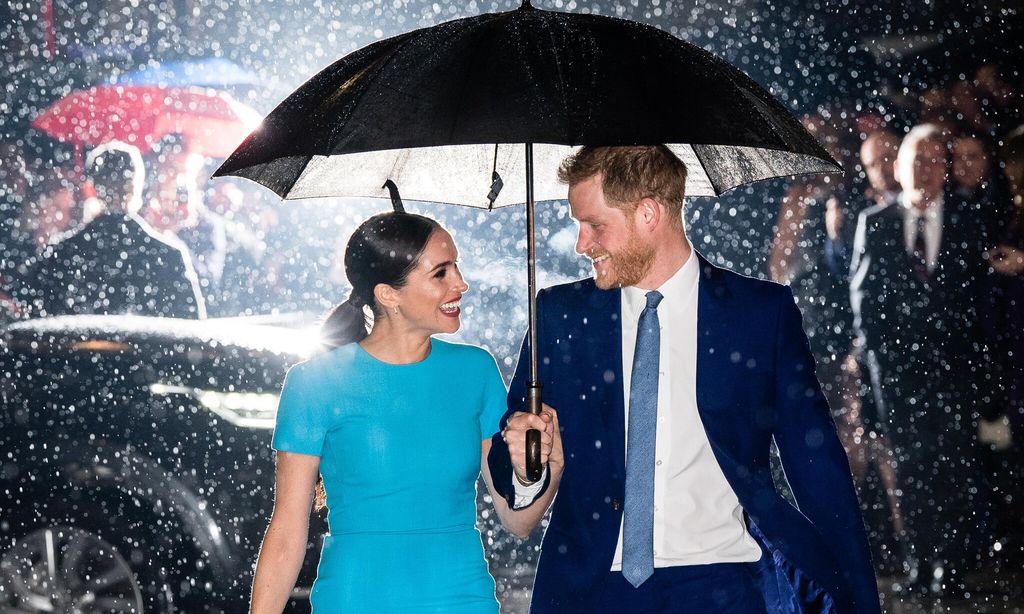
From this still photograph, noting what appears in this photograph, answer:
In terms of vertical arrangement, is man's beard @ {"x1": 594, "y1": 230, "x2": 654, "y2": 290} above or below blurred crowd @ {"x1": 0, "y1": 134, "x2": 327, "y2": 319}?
below

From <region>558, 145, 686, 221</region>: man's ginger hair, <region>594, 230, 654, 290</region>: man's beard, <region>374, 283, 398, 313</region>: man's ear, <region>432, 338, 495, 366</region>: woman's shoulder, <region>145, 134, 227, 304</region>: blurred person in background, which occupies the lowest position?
<region>432, 338, 495, 366</region>: woman's shoulder

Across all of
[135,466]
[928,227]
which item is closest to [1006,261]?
[928,227]

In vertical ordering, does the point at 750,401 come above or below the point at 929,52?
below

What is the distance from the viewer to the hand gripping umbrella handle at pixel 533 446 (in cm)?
265

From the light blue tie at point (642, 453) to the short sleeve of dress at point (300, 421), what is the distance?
794 mm

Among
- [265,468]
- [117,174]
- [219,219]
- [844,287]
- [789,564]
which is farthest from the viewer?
[117,174]

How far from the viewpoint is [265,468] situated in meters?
5.49

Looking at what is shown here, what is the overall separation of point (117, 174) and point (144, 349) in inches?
345

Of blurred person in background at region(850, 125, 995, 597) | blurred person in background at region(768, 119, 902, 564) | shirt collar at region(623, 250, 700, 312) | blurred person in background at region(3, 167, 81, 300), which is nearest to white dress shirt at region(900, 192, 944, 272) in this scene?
blurred person in background at region(850, 125, 995, 597)

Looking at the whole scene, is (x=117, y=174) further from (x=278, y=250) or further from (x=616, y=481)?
(x=616, y=481)

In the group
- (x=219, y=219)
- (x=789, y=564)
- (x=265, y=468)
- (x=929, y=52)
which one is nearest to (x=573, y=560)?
(x=789, y=564)

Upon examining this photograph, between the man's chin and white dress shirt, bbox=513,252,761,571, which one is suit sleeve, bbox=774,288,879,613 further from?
the man's chin

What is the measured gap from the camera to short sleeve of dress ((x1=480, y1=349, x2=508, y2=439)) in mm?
3207

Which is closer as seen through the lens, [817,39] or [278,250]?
[817,39]
